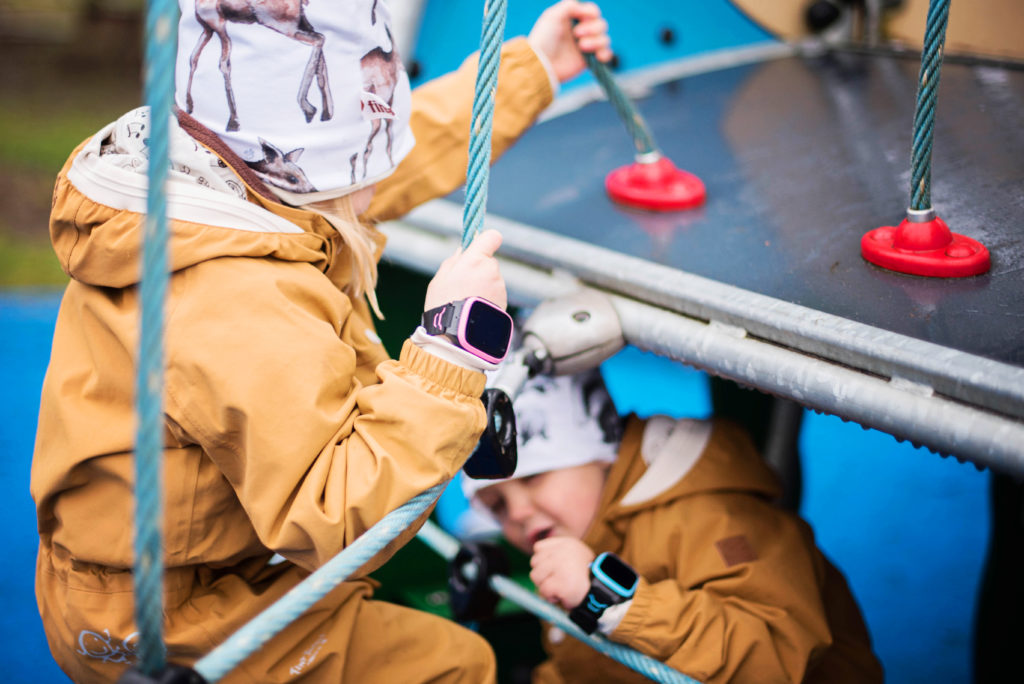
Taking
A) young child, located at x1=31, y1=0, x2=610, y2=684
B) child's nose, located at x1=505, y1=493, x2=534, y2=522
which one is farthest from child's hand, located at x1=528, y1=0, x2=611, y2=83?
child's nose, located at x1=505, y1=493, x2=534, y2=522

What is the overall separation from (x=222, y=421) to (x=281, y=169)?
0.26 metres

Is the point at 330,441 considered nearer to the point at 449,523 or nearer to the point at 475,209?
the point at 475,209

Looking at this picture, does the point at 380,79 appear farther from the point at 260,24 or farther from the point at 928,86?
the point at 928,86

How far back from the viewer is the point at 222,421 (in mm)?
801

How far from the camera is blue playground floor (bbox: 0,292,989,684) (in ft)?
5.99

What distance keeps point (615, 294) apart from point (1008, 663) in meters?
0.95

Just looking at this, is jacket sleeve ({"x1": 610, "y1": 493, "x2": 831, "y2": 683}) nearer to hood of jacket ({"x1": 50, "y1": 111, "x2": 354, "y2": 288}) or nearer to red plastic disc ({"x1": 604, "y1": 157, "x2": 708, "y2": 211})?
red plastic disc ({"x1": 604, "y1": 157, "x2": 708, "y2": 211})

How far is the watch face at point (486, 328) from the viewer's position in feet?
2.71

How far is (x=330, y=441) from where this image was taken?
2.69ft

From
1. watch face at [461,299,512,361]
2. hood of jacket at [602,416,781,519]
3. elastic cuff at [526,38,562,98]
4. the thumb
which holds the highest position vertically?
elastic cuff at [526,38,562,98]

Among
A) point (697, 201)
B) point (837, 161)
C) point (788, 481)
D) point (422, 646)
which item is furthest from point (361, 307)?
point (788, 481)

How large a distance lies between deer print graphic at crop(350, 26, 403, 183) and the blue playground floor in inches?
36.6

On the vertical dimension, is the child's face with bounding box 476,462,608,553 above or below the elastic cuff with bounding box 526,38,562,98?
below

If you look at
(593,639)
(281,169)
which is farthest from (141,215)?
(593,639)
